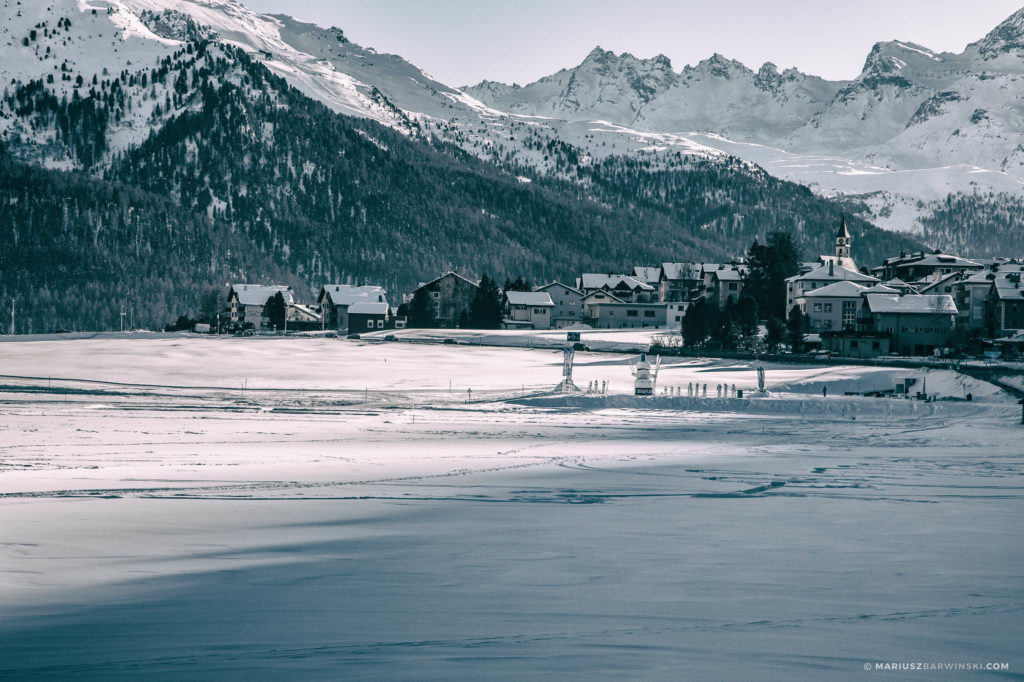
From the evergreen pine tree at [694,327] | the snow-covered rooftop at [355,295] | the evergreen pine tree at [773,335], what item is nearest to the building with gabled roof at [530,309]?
the snow-covered rooftop at [355,295]

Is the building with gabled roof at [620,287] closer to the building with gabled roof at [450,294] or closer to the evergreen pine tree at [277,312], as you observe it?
the building with gabled roof at [450,294]

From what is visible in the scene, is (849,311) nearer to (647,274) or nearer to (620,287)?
(620,287)

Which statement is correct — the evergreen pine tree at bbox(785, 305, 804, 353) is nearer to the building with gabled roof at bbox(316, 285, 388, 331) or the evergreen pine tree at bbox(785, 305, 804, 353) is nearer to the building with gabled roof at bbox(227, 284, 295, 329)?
the building with gabled roof at bbox(316, 285, 388, 331)

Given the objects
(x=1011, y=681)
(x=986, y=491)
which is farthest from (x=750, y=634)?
(x=986, y=491)

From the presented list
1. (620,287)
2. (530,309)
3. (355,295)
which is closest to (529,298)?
(530,309)

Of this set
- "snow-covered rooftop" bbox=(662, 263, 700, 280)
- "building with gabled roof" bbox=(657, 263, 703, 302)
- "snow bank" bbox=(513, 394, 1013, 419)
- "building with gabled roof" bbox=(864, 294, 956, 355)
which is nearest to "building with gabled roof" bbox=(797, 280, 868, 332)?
"building with gabled roof" bbox=(864, 294, 956, 355)

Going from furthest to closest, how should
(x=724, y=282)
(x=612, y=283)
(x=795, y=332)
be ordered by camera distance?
(x=612, y=283)
(x=724, y=282)
(x=795, y=332)

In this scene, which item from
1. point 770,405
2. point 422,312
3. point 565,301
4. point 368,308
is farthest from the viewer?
point 565,301

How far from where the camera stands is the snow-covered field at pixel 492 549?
9977 mm

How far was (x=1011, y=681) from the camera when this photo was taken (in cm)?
916

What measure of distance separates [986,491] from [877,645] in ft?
46.9

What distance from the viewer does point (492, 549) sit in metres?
14.9

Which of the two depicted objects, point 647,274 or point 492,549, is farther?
point 647,274

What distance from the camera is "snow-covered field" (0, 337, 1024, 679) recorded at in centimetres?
998
